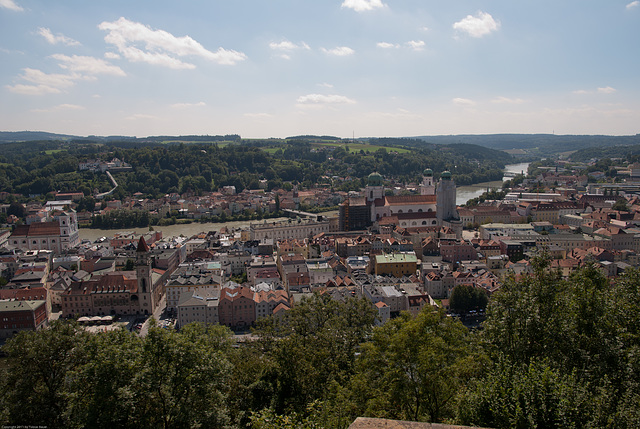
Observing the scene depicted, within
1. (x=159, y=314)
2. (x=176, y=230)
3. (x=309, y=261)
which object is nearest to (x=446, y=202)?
(x=309, y=261)

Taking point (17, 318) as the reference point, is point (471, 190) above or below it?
above

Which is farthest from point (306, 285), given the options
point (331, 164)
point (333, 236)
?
point (331, 164)

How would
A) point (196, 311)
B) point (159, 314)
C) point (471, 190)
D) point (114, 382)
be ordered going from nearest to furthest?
point (114, 382)
point (196, 311)
point (159, 314)
point (471, 190)

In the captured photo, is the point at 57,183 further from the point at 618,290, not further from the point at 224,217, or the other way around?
the point at 618,290

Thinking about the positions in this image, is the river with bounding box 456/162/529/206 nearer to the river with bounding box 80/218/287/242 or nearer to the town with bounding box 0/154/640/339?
the town with bounding box 0/154/640/339

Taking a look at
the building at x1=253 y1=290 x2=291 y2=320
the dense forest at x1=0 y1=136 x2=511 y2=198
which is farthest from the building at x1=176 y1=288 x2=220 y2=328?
the dense forest at x1=0 y1=136 x2=511 y2=198

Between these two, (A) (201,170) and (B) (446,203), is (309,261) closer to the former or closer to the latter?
(B) (446,203)
